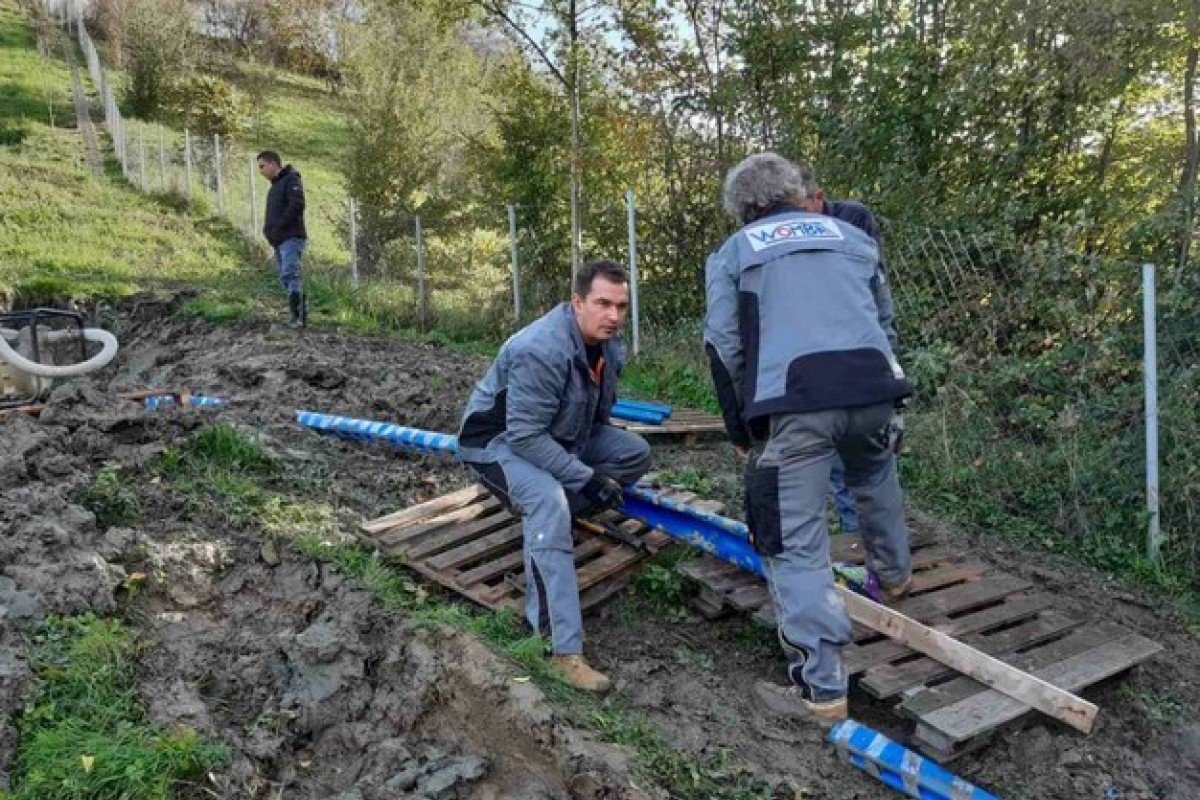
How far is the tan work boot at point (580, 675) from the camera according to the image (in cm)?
344

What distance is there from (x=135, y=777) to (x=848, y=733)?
89.5 inches

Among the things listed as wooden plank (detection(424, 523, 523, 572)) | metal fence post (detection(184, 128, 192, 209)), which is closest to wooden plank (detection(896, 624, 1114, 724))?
wooden plank (detection(424, 523, 523, 572))

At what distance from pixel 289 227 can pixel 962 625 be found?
29.4 feet

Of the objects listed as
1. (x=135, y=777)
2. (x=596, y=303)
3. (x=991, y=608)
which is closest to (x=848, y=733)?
(x=991, y=608)

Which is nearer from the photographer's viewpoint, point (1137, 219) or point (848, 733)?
point (848, 733)

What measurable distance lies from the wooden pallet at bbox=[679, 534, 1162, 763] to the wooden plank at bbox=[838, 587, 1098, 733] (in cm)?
4

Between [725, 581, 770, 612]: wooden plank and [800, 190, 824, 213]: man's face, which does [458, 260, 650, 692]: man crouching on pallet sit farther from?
[800, 190, 824, 213]: man's face

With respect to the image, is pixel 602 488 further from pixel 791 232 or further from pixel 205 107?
pixel 205 107

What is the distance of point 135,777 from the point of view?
109 inches

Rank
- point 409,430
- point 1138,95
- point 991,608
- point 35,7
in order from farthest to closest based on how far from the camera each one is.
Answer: point 35,7 → point 1138,95 → point 409,430 → point 991,608

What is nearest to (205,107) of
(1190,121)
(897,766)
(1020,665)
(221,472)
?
Answer: (221,472)

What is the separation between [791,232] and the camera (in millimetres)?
3367

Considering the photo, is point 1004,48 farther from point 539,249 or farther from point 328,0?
point 328,0

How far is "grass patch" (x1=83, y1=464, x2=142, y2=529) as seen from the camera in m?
4.41
